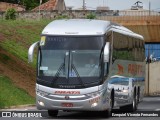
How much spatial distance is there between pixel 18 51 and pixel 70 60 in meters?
23.1

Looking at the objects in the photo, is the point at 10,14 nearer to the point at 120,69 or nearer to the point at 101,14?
the point at 101,14

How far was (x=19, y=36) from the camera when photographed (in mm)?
50031

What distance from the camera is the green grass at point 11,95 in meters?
29.7

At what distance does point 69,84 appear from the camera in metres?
21.1

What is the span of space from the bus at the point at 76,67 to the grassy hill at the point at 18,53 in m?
7.74

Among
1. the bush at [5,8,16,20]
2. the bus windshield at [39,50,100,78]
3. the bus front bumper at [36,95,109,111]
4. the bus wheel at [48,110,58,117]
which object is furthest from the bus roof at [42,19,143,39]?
the bush at [5,8,16,20]

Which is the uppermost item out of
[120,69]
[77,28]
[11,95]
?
[77,28]

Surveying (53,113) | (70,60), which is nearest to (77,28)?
(70,60)

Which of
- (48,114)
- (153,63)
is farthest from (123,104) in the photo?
(153,63)

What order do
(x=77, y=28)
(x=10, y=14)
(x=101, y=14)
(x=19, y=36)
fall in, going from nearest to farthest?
(x=77, y=28) < (x=19, y=36) < (x=10, y=14) < (x=101, y=14)

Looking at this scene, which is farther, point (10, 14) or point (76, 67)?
point (10, 14)

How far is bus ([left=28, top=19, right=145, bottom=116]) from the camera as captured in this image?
21.0m

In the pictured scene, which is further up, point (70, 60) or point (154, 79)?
point (70, 60)

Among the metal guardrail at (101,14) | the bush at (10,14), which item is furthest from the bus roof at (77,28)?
the bush at (10,14)
